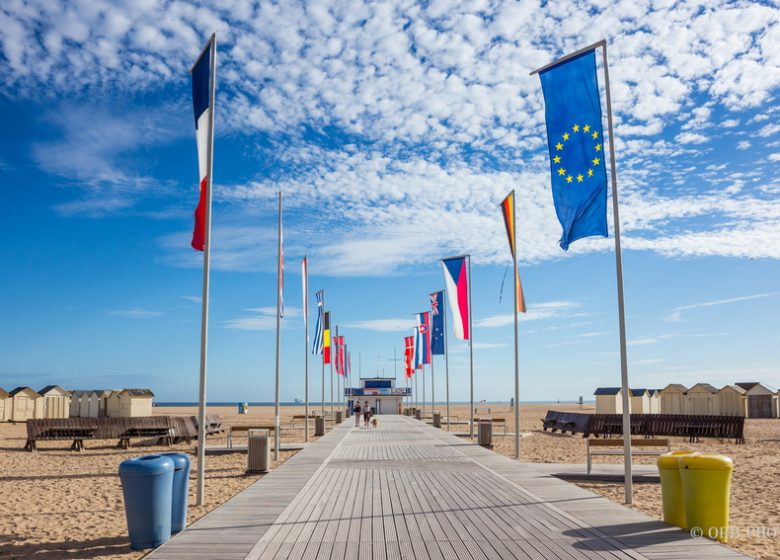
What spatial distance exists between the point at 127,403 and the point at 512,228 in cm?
3667

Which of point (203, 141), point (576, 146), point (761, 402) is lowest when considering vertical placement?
point (761, 402)

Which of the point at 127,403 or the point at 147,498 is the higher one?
the point at 147,498

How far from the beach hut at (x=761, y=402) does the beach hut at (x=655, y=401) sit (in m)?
7.21

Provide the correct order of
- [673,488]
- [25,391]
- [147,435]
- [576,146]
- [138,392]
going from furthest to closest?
[138,392], [25,391], [147,435], [576,146], [673,488]

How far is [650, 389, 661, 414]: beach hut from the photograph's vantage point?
145 ft

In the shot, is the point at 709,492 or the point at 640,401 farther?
the point at 640,401

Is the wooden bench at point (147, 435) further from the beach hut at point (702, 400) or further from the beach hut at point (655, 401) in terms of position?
the beach hut at point (702, 400)

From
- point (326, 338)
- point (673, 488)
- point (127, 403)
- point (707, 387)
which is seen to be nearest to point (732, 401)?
point (707, 387)

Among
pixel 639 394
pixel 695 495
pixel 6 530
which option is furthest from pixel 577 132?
pixel 639 394

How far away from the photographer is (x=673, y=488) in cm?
861

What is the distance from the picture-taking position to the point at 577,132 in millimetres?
10938

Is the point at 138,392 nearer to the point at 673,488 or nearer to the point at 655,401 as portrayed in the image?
the point at 655,401

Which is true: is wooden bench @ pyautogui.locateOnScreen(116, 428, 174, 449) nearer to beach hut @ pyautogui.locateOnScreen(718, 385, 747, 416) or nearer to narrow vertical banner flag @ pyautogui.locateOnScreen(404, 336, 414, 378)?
narrow vertical banner flag @ pyautogui.locateOnScreen(404, 336, 414, 378)

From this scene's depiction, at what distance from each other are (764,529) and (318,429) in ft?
68.5
